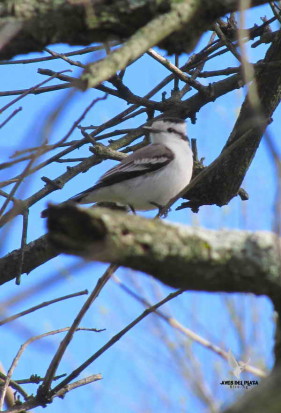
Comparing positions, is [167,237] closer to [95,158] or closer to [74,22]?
[74,22]

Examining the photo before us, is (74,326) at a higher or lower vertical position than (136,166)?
lower

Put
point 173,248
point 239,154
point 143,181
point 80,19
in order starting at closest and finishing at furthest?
point 173,248 < point 80,19 < point 239,154 < point 143,181

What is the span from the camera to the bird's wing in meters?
6.56

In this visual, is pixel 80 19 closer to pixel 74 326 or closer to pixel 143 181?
pixel 74 326

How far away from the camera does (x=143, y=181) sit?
6.69 metres

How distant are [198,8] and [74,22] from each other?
55 cm

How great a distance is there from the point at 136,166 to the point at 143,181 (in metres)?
0.18

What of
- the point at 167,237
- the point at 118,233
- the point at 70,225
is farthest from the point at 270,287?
the point at 70,225

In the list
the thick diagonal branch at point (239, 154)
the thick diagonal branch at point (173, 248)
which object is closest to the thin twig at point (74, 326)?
the thick diagonal branch at point (173, 248)

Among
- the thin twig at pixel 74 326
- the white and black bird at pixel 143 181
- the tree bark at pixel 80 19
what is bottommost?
the thin twig at pixel 74 326

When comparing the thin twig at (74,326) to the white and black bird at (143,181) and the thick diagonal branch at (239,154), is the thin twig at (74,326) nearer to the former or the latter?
the thick diagonal branch at (239,154)

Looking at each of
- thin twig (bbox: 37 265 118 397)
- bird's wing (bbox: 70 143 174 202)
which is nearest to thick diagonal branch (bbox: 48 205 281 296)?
thin twig (bbox: 37 265 118 397)

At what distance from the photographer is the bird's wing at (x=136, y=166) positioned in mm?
6562

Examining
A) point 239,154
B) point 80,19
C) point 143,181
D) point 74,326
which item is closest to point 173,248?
point 80,19
